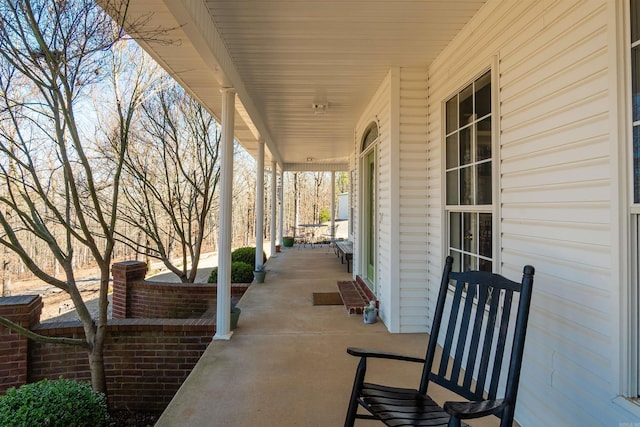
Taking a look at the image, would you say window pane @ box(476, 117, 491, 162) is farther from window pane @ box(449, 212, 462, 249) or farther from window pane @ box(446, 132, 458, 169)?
window pane @ box(449, 212, 462, 249)

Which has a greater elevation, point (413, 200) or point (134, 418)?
point (413, 200)

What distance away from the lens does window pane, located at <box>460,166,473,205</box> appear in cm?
298

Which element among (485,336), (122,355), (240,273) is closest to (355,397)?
(485,336)

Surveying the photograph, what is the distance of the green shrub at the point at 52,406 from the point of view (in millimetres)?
2094

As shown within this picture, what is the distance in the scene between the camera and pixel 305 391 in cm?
259

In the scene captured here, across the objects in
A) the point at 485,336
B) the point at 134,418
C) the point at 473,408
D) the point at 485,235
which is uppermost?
the point at 485,235

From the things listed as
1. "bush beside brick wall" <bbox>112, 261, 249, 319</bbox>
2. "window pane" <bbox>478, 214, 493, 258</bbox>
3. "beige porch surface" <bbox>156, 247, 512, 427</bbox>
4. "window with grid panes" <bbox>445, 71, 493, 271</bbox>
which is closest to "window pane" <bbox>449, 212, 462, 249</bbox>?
"window with grid panes" <bbox>445, 71, 493, 271</bbox>

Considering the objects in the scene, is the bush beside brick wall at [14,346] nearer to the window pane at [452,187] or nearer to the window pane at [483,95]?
the window pane at [452,187]

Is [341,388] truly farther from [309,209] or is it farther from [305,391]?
[309,209]

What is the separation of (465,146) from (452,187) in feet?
1.41

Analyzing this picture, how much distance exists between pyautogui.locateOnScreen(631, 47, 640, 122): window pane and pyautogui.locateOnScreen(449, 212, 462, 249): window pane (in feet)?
5.92

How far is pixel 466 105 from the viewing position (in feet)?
10.0

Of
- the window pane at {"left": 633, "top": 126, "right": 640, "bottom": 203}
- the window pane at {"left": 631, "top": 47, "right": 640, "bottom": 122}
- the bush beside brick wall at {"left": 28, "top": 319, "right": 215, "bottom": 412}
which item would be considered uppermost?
the window pane at {"left": 631, "top": 47, "right": 640, "bottom": 122}

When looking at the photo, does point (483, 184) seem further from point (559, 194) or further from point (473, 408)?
point (473, 408)
